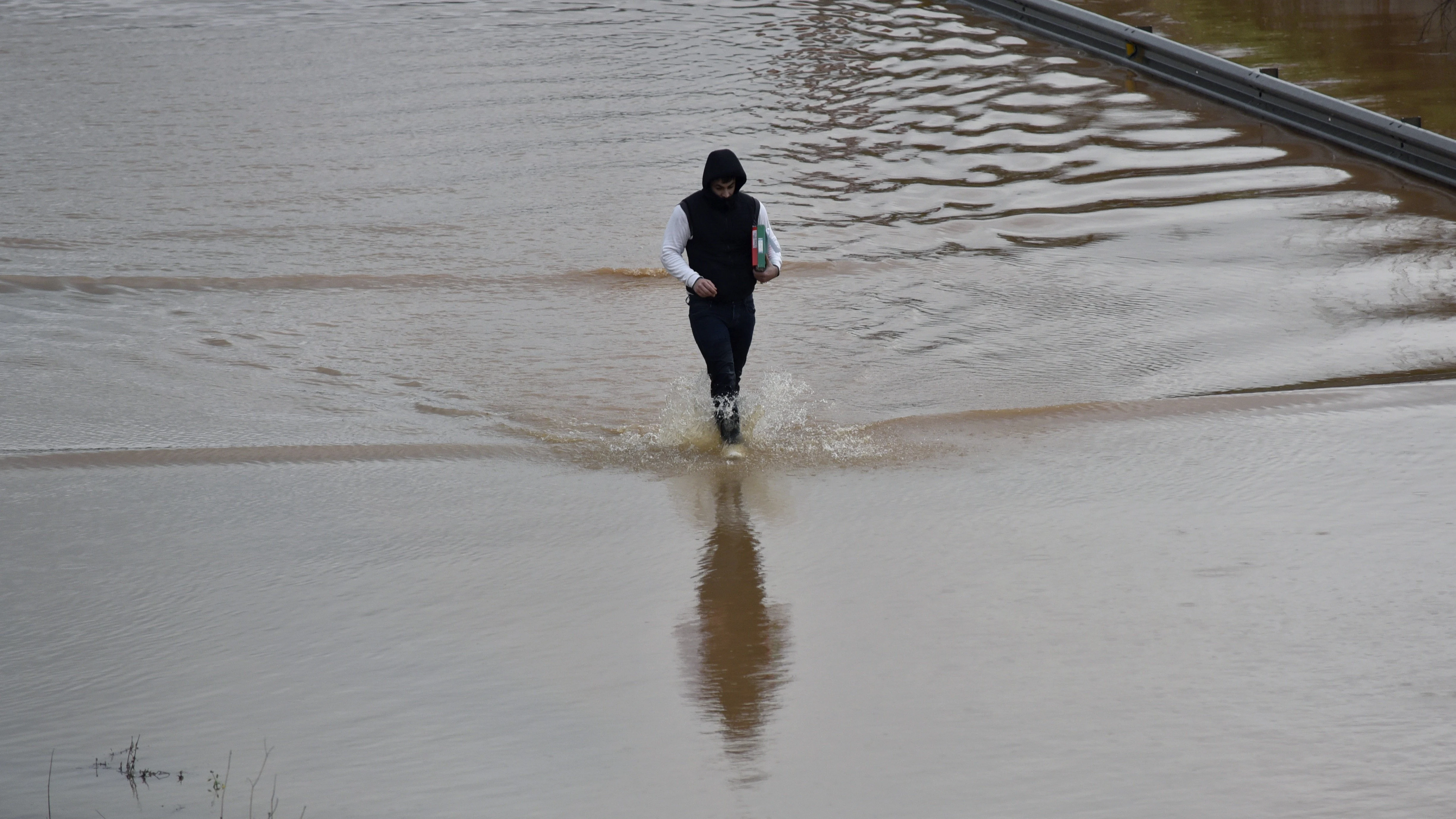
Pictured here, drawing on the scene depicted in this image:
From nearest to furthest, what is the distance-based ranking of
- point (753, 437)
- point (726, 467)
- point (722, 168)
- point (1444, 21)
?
1. point (722, 168)
2. point (726, 467)
3. point (753, 437)
4. point (1444, 21)

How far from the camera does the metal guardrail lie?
13.0 m

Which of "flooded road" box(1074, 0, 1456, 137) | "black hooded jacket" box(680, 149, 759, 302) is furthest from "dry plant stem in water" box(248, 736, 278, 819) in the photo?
"flooded road" box(1074, 0, 1456, 137)

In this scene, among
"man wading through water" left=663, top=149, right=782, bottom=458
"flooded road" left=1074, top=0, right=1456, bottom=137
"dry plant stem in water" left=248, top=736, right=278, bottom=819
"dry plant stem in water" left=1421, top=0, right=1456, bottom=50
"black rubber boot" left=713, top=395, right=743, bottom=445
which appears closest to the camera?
"dry plant stem in water" left=248, top=736, right=278, bottom=819

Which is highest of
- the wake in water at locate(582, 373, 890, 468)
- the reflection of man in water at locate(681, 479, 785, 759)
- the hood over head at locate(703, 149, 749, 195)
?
the hood over head at locate(703, 149, 749, 195)

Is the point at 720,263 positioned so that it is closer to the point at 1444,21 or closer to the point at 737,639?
the point at 737,639

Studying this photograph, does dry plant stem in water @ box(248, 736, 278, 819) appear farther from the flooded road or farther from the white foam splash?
the flooded road

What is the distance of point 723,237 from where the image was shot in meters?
7.87

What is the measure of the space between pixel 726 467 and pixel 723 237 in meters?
1.36

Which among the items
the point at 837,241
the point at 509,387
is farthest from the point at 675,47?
the point at 509,387

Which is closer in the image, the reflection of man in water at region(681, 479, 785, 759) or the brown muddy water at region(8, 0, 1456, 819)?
the brown muddy water at region(8, 0, 1456, 819)

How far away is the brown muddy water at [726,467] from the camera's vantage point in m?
5.02

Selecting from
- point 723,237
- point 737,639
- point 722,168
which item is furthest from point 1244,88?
point 737,639

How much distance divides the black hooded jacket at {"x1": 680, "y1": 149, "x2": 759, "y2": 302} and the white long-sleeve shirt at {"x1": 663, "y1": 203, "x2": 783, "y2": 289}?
3 cm

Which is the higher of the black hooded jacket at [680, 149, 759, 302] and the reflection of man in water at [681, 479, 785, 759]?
the black hooded jacket at [680, 149, 759, 302]
